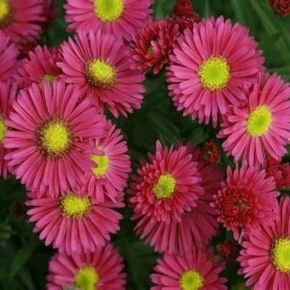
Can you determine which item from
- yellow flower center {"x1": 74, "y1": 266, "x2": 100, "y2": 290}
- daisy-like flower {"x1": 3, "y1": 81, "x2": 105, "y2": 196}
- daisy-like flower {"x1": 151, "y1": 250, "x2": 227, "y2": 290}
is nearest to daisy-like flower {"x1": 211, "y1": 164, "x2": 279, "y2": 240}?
daisy-like flower {"x1": 151, "y1": 250, "x2": 227, "y2": 290}

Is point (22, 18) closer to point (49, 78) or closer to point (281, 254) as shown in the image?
point (49, 78)

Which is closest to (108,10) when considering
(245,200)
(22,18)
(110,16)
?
(110,16)

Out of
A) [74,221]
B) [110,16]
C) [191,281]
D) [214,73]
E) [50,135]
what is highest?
[110,16]

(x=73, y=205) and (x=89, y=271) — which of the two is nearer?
(x=73, y=205)

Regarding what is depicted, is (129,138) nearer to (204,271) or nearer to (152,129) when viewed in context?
(152,129)

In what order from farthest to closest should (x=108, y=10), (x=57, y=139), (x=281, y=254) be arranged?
(x=108, y=10)
(x=281, y=254)
(x=57, y=139)

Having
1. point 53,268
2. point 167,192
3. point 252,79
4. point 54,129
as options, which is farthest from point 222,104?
point 53,268

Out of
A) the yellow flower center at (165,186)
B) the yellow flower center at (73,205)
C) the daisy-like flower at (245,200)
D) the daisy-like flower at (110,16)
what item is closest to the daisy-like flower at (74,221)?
the yellow flower center at (73,205)
